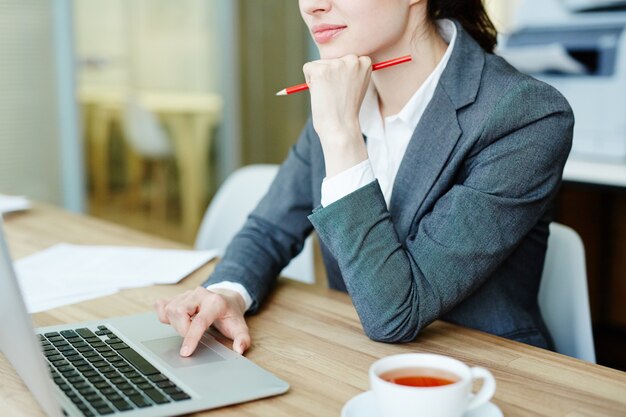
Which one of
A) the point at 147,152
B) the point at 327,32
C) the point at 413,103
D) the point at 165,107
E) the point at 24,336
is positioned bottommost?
the point at 147,152

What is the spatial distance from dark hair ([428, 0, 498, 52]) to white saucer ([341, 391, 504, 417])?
74cm

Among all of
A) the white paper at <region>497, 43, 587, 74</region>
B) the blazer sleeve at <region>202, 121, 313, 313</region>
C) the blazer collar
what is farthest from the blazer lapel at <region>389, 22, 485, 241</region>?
the white paper at <region>497, 43, 587, 74</region>

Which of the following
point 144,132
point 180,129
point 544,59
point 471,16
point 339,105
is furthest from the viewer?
point 180,129

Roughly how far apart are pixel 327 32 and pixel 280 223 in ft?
1.18

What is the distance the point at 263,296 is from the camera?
48.4 inches

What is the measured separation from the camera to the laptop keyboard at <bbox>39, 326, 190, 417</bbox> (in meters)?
0.80

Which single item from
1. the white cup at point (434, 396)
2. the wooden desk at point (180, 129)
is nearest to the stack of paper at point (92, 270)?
the white cup at point (434, 396)

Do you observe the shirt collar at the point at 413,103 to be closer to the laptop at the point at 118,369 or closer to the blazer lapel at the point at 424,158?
the blazer lapel at the point at 424,158

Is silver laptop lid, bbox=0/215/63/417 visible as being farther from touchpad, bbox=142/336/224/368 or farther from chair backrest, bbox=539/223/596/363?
chair backrest, bbox=539/223/596/363

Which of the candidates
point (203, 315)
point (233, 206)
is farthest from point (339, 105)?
point (233, 206)

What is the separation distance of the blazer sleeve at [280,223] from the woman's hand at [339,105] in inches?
11.3

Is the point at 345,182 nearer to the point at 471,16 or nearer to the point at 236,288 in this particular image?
the point at 236,288

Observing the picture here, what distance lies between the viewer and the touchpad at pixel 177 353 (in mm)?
935

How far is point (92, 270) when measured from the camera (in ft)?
4.55
